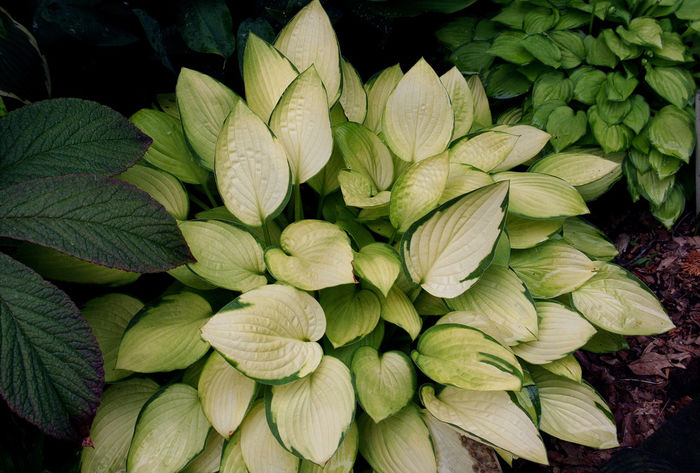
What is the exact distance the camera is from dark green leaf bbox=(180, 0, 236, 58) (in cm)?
139

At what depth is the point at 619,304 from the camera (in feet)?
4.28

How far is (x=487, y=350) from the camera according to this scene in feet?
3.41

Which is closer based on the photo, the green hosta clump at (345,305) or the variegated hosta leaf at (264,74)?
the green hosta clump at (345,305)

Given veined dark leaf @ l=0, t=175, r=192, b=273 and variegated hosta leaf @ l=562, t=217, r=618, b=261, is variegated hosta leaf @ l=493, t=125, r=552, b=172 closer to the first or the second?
variegated hosta leaf @ l=562, t=217, r=618, b=261

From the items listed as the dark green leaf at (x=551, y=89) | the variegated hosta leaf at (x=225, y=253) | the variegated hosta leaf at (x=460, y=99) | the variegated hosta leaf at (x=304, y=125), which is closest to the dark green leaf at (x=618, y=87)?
the dark green leaf at (x=551, y=89)

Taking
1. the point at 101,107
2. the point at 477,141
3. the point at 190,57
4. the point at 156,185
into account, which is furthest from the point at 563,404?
the point at 190,57

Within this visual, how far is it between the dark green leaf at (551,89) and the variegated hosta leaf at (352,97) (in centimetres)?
65

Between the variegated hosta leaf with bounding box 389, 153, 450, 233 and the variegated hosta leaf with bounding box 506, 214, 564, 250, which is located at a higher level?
the variegated hosta leaf with bounding box 389, 153, 450, 233

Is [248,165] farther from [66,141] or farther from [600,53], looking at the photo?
[600,53]

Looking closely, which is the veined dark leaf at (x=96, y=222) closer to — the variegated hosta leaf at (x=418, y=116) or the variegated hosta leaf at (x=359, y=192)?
the variegated hosta leaf at (x=359, y=192)

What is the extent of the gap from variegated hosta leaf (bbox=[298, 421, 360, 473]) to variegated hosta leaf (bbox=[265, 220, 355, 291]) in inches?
12.6

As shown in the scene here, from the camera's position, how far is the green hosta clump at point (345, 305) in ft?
3.36

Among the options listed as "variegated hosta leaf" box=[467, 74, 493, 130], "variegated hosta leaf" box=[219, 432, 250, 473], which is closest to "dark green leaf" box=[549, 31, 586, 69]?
"variegated hosta leaf" box=[467, 74, 493, 130]

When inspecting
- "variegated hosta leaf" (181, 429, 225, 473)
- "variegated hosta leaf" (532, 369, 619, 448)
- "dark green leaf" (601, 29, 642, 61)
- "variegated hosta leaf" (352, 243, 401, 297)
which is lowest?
"variegated hosta leaf" (532, 369, 619, 448)
